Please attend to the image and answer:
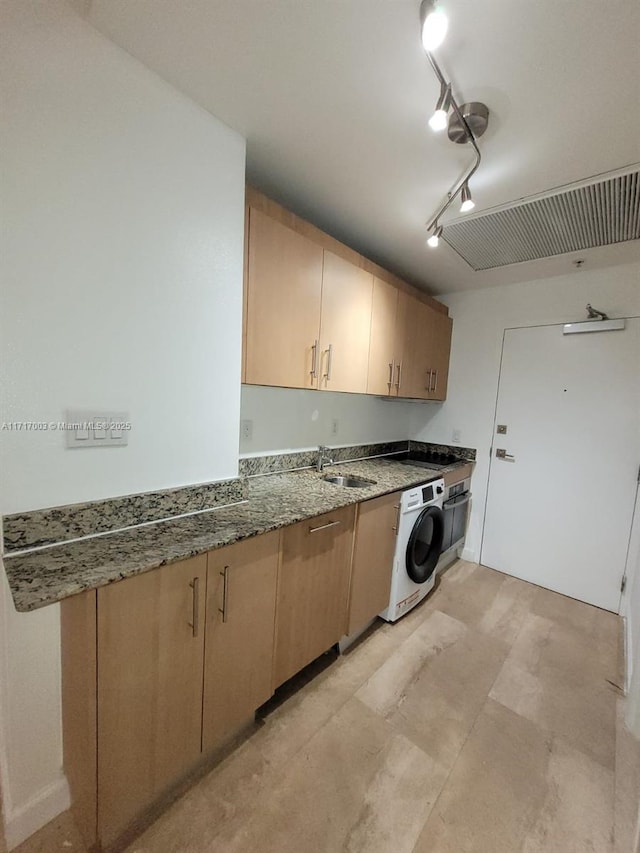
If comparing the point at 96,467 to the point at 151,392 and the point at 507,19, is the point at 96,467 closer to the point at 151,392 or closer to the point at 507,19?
the point at 151,392

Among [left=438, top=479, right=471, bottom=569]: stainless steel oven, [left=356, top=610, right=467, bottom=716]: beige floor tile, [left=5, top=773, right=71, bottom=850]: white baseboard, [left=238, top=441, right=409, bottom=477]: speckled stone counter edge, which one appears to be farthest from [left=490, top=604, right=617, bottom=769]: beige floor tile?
[left=5, top=773, right=71, bottom=850]: white baseboard

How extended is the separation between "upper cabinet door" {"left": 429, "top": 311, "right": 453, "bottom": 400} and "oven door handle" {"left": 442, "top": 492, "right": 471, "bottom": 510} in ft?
2.95

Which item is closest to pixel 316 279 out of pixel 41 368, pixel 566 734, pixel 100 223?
pixel 100 223

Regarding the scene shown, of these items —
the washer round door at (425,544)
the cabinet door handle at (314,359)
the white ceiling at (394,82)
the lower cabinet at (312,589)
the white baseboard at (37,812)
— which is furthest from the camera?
the washer round door at (425,544)

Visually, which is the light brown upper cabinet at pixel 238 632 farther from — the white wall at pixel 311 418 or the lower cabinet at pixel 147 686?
the white wall at pixel 311 418

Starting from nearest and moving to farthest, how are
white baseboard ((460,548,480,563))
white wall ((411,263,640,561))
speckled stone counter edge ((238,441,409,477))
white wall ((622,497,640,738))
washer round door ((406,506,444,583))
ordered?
white wall ((622,497,640,738)) → speckled stone counter edge ((238,441,409,477)) → washer round door ((406,506,444,583)) → white wall ((411,263,640,561)) → white baseboard ((460,548,480,563))

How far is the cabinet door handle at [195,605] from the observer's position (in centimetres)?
106

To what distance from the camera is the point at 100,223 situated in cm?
103

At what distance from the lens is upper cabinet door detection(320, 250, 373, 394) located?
180 centimetres

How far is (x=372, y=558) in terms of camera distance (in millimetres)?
1870

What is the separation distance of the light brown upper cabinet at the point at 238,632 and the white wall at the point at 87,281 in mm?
402

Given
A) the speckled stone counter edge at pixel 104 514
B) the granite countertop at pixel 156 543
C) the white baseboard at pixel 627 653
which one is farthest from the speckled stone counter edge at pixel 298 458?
the white baseboard at pixel 627 653

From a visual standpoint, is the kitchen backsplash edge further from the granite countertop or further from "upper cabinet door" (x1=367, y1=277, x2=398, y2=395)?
"upper cabinet door" (x1=367, y1=277, x2=398, y2=395)

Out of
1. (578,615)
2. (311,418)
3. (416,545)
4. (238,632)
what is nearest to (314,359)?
(311,418)
